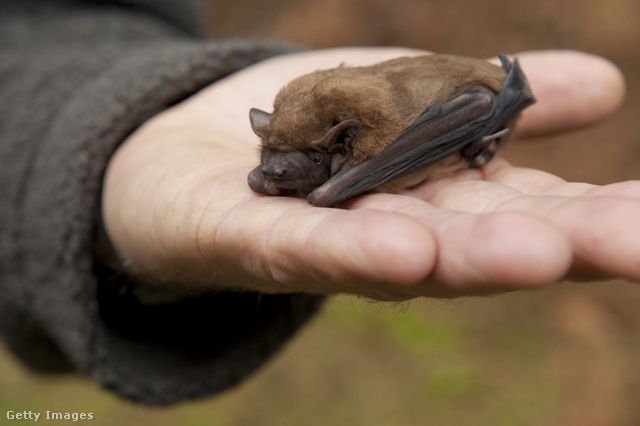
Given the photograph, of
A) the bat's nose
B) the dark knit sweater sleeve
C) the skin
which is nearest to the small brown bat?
the bat's nose

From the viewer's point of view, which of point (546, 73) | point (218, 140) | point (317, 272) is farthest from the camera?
point (546, 73)

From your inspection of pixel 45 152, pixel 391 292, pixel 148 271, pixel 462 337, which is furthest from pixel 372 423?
pixel 391 292

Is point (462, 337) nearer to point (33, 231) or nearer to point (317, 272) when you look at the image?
point (33, 231)

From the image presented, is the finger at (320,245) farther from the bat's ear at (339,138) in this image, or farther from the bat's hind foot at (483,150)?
the bat's hind foot at (483,150)

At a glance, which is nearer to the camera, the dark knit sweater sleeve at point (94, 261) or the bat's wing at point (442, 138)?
the bat's wing at point (442, 138)

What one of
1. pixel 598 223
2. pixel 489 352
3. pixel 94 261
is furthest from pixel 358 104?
pixel 489 352

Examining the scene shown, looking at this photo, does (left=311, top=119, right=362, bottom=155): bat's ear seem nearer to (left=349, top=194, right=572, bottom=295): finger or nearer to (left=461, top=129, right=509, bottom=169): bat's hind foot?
(left=461, top=129, right=509, bottom=169): bat's hind foot

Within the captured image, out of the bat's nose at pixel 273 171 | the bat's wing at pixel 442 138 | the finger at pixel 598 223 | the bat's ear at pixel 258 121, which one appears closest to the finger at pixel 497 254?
the finger at pixel 598 223
